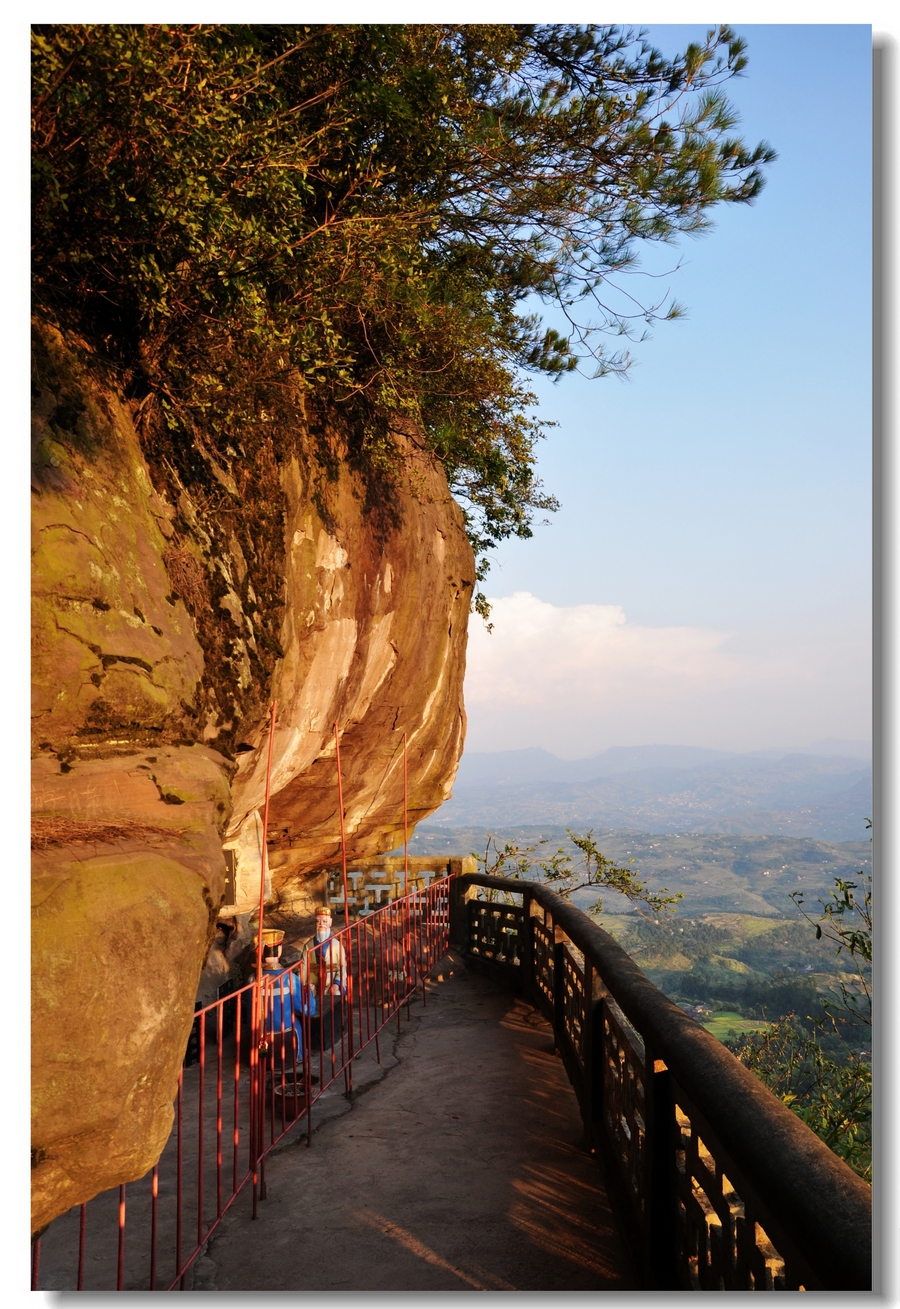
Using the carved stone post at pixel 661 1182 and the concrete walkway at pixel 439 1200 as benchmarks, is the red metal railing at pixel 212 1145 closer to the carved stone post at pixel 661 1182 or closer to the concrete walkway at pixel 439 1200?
the concrete walkway at pixel 439 1200

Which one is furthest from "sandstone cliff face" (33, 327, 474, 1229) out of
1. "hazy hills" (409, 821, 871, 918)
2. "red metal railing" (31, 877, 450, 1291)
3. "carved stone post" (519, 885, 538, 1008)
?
"hazy hills" (409, 821, 871, 918)

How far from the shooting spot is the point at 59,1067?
92.0 inches

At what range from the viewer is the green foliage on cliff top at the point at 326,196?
326 centimetres

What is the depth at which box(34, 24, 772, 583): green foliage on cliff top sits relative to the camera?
10.7 ft

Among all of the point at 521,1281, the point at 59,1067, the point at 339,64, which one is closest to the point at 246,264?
the point at 339,64

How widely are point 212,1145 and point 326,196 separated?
575 cm

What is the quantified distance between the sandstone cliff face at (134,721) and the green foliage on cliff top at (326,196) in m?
0.48

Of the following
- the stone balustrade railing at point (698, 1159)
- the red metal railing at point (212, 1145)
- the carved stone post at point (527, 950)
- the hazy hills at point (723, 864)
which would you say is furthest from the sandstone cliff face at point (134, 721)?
the hazy hills at point (723, 864)

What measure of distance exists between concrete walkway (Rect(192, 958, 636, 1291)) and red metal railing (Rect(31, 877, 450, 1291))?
0.61 ft

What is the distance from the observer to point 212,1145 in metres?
5.03

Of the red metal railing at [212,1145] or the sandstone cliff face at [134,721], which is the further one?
the red metal railing at [212,1145]

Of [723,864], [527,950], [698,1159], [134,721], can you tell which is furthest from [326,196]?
[723,864]

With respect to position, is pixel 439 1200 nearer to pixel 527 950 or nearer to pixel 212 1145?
pixel 212 1145

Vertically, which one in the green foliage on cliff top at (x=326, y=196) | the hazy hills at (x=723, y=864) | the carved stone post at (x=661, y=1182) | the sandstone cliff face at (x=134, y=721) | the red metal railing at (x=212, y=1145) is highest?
the green foliage on cliff top at (x=326, y=196)
